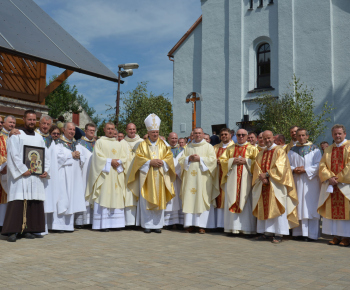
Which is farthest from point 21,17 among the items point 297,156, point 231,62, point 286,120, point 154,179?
point 231,62

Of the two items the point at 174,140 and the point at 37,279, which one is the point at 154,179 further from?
the point at 37,279

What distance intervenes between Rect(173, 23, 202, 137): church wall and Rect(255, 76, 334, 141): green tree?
5345 mm

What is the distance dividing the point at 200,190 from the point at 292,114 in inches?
383

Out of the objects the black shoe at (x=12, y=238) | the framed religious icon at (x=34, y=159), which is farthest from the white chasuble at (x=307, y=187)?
the black shoe at (x=12, y=238)

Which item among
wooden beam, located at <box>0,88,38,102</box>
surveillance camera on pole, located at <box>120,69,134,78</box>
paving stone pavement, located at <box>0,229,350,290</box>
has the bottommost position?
paving stone pavement, located at <box>0,229,350,290</box>

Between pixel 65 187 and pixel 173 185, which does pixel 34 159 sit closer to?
pixel 65 187

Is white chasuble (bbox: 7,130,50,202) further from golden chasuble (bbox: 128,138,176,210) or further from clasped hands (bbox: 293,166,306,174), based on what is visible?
clasped hands (bbox: 293,166,306,174)

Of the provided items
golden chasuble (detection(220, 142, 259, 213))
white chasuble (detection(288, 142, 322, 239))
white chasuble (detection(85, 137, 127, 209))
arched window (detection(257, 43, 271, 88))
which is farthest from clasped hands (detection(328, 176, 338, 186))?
arched window (detection(257, 43, 271, 88))

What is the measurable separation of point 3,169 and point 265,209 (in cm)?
506

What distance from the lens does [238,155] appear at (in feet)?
30.3

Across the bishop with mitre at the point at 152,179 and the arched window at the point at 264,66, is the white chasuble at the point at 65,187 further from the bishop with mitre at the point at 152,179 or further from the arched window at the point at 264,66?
the arched window at the point at 264,66

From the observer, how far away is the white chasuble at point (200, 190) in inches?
369

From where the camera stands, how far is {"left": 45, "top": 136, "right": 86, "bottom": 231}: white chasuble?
8.67 metres

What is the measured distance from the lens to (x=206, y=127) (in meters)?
24.7
